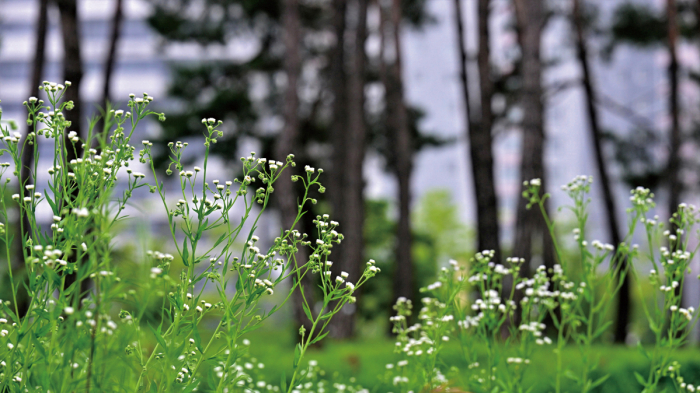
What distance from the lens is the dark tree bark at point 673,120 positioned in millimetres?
9078

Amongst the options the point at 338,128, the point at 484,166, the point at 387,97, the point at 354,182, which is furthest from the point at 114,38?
the point at 484,166

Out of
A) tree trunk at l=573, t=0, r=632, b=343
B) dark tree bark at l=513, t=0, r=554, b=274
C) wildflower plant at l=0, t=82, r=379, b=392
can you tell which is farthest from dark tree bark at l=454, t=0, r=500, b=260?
wildflower plant at l=0, t=82, r=379, b=392

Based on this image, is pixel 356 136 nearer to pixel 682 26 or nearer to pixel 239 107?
pixel 239 107

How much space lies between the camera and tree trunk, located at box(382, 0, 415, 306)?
9.58m

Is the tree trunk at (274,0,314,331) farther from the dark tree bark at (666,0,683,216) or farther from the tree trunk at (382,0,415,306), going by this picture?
the dark tree bark at (666,0,683,216)

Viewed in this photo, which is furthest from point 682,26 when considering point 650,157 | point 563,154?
point 563,154

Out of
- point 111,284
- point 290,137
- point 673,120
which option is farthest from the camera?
point 673,120

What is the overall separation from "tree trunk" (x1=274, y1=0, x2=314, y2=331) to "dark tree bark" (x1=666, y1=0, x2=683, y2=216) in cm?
601

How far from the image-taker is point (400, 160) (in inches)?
381

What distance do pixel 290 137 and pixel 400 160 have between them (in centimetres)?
319

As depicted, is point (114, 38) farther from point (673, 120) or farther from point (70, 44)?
point (673, 120)

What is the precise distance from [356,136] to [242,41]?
510 cm

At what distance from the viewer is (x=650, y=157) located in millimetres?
11164

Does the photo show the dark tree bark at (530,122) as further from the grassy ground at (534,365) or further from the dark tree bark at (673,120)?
the dark tree bark at (673,120)
